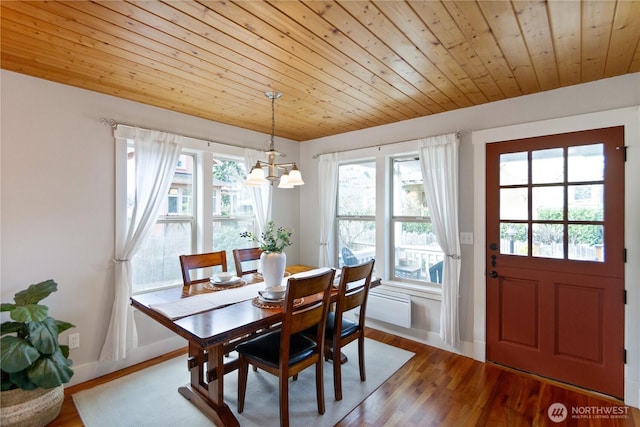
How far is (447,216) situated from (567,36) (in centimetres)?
163

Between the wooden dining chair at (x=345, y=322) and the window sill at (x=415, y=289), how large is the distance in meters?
0.99

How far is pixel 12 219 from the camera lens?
7.13 ft

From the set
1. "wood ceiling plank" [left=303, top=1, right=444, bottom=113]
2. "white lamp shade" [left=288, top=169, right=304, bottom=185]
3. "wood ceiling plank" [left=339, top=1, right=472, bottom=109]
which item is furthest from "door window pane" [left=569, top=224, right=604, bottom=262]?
"white lamp shade" [left=288, top=169, right=304, bottom=185]

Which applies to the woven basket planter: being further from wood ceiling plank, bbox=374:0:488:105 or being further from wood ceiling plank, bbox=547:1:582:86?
wood ceiling plank, bbox=547:1:582:86

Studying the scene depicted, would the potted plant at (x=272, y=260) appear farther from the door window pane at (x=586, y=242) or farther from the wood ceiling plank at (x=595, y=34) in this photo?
the door window pane at (x=586, y=242)

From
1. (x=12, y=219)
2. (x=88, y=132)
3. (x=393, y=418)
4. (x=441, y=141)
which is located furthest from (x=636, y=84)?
(x=12, y=219)

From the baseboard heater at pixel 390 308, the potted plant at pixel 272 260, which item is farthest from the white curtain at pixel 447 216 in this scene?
the potted plant at pixel 272 260

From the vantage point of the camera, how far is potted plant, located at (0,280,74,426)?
1.79m

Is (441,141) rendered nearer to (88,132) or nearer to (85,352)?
(88,132)

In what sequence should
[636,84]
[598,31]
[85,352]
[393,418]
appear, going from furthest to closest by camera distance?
[85,352]
[636,84]
[393,418]
[598,31]

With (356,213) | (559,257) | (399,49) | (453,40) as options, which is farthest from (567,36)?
(356,213)

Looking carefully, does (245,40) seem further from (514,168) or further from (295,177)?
(514,168)

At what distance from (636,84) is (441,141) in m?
1.37

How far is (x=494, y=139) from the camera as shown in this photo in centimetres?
276
